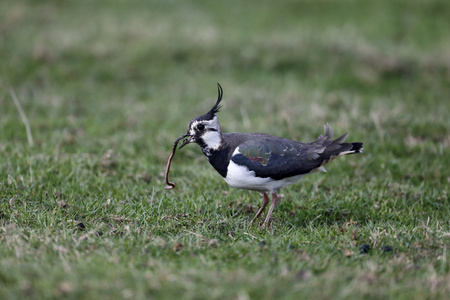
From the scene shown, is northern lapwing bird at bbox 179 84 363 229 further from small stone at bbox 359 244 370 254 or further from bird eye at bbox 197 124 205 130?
small stone at bbox 359 244 370 254

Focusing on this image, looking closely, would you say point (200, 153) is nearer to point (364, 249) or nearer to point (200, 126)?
point (200, 126)

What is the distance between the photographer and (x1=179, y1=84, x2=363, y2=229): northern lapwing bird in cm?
523

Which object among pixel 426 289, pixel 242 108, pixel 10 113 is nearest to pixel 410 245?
pixel 426 289

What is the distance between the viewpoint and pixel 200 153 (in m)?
7.62

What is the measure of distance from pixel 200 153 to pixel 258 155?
2458 mm

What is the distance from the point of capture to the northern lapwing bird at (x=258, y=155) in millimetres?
5227

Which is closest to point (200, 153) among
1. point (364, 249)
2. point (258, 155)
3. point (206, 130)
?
point (206, 130)

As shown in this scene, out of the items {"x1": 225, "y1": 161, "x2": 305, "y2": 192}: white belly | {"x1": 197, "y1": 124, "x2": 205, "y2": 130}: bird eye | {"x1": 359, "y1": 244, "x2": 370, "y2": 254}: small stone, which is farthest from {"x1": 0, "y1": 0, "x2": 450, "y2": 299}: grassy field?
{"x1": 197, "y1": 124, "x2": 205, "y2": 130}: bird eye

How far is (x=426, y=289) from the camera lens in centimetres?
374

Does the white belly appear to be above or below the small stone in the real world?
above

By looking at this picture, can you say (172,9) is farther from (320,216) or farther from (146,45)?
(320,216)

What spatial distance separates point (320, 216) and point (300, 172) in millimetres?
623

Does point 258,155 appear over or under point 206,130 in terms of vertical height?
under

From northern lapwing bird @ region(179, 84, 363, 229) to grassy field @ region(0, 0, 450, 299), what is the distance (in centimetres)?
45
